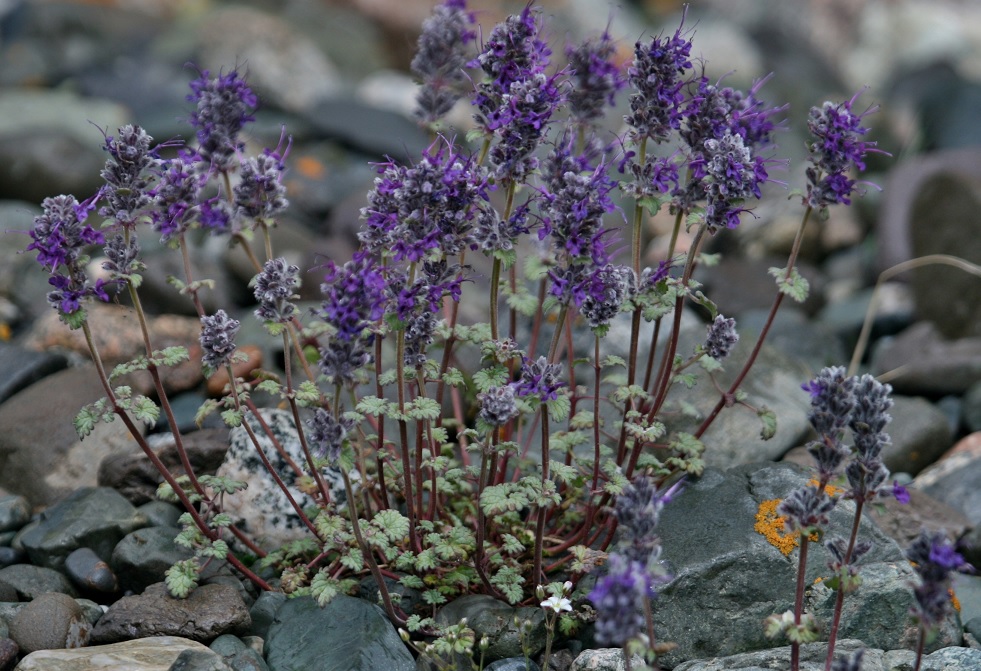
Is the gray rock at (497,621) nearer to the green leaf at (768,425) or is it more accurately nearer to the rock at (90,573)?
the green leaf at (768,425)

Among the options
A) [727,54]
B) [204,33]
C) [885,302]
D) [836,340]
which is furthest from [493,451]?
[727,54]

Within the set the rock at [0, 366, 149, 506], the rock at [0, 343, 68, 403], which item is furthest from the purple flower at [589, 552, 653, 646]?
the rock at [0, 343, 68, 403]

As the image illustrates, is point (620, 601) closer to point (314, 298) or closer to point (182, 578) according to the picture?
point (182, 578)

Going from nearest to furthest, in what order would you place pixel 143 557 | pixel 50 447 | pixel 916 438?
pixel 143 557
pixel 50 447
pixel 916 438

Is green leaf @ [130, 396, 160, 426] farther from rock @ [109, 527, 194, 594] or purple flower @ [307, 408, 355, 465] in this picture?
rock @ [109, 527, 194, 594]

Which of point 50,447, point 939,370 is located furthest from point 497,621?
point 939,370

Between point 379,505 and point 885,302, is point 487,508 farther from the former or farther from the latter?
point 885,302
